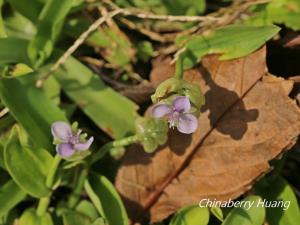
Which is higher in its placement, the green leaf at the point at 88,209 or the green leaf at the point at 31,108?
the green leaf at the point at 31,108

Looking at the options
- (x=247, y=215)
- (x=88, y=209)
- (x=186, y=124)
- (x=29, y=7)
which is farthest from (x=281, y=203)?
(x=29, y=7)

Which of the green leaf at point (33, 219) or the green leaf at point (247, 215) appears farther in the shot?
the green leaf at point (33, 219)

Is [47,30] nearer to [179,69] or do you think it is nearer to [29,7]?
[29,7]

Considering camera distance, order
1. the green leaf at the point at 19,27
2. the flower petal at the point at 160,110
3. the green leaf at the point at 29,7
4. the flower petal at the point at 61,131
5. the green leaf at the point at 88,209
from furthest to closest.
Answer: the green leaf at the point at 19,27, the green leaf at the point at 29,7, the green leaf at the point at 88,209, the flower petal at the point at 61,131, the flower petal at the point at 160,110

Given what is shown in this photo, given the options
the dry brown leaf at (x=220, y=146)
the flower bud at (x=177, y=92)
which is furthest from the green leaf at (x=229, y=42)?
the flower bud at (x=177, y=92)

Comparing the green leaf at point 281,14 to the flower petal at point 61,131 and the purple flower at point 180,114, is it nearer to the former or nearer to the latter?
the purple flower at point 180,114

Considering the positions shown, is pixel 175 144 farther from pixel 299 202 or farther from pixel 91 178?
pixel 299 202


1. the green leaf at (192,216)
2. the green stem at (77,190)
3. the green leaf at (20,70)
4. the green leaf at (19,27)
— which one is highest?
the green leaf at (19,27)
